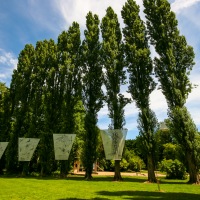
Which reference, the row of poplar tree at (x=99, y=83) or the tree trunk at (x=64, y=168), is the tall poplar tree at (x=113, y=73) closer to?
the row of poplar tree at (x=99, y=83)

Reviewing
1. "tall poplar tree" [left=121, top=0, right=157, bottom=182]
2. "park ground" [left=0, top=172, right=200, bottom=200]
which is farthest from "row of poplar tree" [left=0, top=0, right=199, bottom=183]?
"park ground" [left=0, top=172, right=200, bottom=200]

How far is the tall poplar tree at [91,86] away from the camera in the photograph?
819 inches

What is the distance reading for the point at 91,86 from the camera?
878 inches

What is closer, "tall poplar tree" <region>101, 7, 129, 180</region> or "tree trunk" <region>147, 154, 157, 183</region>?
"tree trunk" <region>147, 154, 157, 183</region>

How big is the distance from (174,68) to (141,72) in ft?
9.17

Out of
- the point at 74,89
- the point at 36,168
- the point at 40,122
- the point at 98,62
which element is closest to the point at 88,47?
the point at 98,62

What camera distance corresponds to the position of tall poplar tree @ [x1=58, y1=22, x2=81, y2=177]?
23.0m

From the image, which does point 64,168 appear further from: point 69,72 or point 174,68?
point 174,68

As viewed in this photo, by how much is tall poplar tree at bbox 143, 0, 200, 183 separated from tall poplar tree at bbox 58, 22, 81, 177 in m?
7.79

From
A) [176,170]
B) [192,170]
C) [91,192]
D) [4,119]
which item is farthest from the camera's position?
[4,119]

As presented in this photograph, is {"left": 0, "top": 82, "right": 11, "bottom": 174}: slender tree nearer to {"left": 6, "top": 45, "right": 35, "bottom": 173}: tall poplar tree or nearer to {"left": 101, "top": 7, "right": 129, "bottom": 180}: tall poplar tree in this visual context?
{"left": 6, "top": 45, "right": 35, "bottom": 173}: tall poplar tree

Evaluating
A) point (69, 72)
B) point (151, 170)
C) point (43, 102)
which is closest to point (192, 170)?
point (151, 170)

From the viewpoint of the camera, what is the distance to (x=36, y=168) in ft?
90.6

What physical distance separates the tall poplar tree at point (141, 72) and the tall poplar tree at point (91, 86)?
299cm
